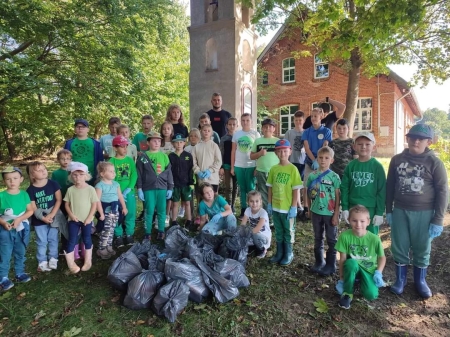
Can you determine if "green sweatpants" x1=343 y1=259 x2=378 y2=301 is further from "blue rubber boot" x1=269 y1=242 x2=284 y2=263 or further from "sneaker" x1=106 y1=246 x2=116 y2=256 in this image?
"sneaker" x1=106 y1=246 x2=116 y2=256

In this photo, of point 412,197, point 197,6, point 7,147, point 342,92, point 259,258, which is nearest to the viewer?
point 412,197

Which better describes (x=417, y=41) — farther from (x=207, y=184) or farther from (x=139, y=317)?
(x=139, y=317)

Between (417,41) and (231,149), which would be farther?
(417,41)

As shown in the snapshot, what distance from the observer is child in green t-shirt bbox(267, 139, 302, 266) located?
403 cm

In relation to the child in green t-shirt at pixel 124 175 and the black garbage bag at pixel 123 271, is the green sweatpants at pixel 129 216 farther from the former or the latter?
the black garbage bag at pixel 123 271

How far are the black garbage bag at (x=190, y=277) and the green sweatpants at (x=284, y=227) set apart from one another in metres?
1.38

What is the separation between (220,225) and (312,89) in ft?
62.7

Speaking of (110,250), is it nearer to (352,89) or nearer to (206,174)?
(206,174)

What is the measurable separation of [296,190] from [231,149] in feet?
7.10

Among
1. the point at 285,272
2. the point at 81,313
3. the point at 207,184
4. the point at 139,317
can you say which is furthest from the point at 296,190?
the point at 81,313

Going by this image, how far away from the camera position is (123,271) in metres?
3.35

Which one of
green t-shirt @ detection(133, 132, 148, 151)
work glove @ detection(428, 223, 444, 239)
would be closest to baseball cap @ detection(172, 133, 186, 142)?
green t-shirt @ detection(133, 132, 148, 151)

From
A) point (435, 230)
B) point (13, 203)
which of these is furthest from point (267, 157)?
point (13, 203)

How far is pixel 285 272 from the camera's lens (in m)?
3.97
